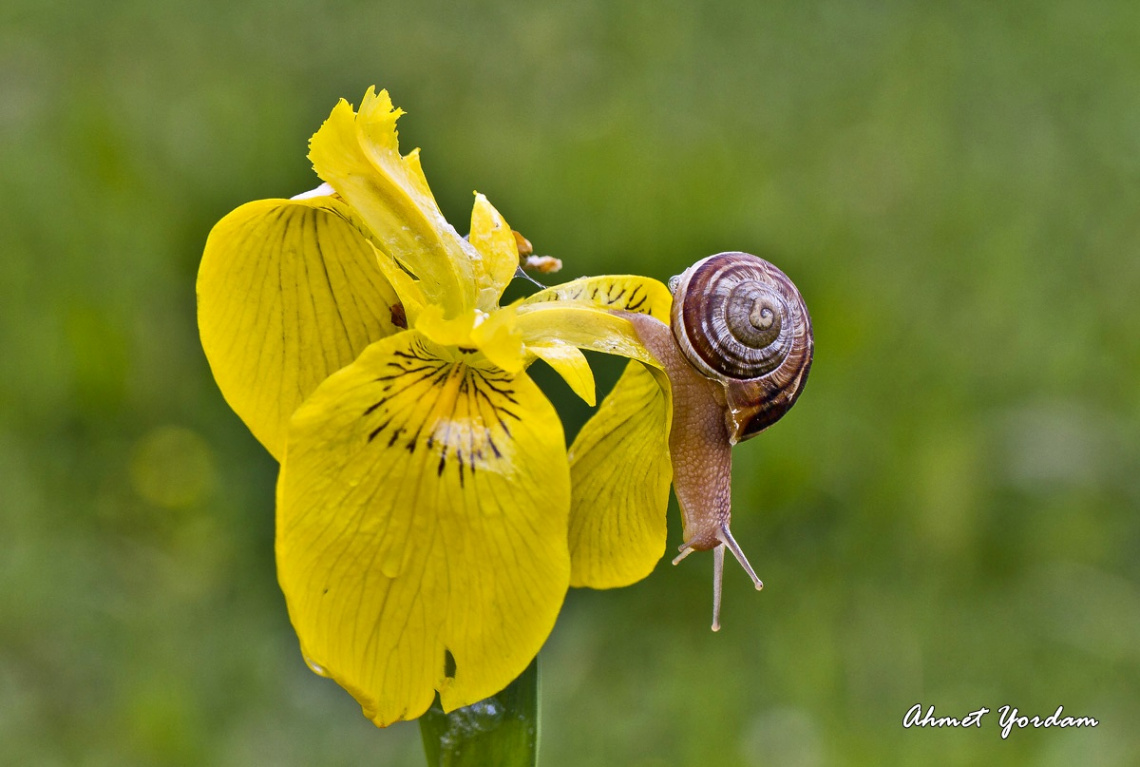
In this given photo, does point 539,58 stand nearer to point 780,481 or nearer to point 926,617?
point 780,481

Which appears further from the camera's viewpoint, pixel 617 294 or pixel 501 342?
pixel 617 294

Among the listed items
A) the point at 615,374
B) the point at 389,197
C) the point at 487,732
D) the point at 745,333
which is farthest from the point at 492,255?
the point at 615,374

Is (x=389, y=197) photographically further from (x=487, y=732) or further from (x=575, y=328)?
(x=487, y=732)

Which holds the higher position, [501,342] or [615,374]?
[501,342]

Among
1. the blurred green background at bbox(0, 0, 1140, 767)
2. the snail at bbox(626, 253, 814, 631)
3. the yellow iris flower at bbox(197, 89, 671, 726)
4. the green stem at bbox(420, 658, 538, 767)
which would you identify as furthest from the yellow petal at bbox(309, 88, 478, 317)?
the blurred green background at bbox(0, 0, 1140, 767)

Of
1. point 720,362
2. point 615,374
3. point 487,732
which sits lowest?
point 615,374

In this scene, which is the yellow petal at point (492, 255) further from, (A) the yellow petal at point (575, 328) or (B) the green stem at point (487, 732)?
(B) the green stem at point (487, 732)

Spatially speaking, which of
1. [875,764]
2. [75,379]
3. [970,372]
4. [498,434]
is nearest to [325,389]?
[498,434]

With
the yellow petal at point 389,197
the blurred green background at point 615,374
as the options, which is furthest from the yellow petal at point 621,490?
the blurred green background at point 615,374
